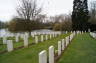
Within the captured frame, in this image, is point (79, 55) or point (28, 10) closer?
point (79, 55)

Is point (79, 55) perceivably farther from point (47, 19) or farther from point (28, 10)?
point (47, 19)

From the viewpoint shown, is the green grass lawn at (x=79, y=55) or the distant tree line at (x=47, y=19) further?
the distant tree line at (x=47, y=19)

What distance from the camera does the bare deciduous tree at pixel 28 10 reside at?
110ft

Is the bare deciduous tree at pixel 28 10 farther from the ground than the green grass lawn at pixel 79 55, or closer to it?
farther from the ground

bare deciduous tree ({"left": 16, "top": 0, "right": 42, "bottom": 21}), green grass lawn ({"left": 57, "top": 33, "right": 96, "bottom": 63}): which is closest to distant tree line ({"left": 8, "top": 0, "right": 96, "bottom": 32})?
bare deciduous tree ({"left": 16, "top": 0, "right": 42, "bottom": 21})

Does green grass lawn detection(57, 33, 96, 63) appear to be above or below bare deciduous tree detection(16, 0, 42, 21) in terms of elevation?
below

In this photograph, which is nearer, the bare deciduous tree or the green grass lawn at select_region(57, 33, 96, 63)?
the green grass lawn at select_region(57, 33, 96, 63)

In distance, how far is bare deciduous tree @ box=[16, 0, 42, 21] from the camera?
3347cm

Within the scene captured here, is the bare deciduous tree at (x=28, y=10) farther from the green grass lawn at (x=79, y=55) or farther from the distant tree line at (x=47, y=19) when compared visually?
the green grass lawn at (x=79, y=55)

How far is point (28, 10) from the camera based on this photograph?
33.3 meters

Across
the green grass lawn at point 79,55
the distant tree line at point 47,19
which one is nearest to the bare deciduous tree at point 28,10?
the distant tree line at point 47,19

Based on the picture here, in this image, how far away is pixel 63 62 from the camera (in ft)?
30.8

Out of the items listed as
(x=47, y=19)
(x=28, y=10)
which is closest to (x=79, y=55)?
(x=28, y=10)

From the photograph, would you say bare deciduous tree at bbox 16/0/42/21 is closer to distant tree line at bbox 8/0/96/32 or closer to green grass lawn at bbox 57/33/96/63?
distant tree line at bbox 8/0/96/32
